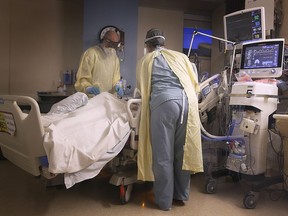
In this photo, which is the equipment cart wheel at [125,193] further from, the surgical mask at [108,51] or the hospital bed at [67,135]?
the surgical mask at [108,51]

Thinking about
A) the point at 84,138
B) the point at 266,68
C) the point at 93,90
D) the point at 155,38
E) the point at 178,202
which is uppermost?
the point at 155,38

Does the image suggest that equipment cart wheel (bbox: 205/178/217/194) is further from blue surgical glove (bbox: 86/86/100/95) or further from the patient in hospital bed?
blue surgical glove (bbox: 86/86/100/95)

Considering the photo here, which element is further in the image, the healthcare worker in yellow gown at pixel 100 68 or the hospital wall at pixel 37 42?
→ the hospital wall at pixel 37 42

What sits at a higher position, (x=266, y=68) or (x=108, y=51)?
(x=108, y=51)

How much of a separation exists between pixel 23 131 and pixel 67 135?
11.0 inches

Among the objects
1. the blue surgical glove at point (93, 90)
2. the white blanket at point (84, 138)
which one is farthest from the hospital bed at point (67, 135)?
the blue surgical glove at point (93, 90)

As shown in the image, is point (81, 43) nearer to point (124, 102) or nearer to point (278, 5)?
point (124, 102)

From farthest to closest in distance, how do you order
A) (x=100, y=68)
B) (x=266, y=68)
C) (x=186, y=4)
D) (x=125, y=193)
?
(x=186, y=4)
(x=100, y=68)
(x=266, y=68)
(x=125, y=193)

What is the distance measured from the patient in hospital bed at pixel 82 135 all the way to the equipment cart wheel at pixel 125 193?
0.41m

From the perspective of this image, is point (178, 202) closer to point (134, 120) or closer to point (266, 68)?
point (134, 120)

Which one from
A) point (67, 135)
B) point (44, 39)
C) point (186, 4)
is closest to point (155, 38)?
point (67, 135)

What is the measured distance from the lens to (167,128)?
2100mm

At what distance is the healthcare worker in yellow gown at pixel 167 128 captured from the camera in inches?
82.1

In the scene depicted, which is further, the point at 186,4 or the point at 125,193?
the point at 186,4
